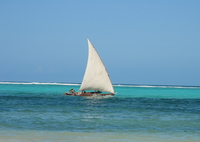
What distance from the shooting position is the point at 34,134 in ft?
63.5

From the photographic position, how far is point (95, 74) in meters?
57.6

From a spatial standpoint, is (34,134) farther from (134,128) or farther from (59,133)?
(134,128)

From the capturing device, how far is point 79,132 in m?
20.6

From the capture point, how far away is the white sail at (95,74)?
56.3m

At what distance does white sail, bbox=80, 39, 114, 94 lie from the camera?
56.3 m

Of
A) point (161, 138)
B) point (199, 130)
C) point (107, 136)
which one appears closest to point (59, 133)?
point (107, 136)

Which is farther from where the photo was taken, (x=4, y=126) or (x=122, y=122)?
(x=122, y=122)

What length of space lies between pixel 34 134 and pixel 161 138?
21.2ft

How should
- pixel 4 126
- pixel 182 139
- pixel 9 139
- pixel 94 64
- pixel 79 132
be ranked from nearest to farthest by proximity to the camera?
pixel 9 139 < pixel 182 139 < pixel 79 132 < pixel 4 126 < pixel 94 64

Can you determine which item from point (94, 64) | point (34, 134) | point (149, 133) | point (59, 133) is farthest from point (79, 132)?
point (94, 64)

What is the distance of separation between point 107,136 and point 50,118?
815cm

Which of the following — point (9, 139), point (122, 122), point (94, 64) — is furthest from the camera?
point (94, 64)

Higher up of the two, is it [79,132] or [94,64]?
[94,64]

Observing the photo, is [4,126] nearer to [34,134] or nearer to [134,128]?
[34,134]
